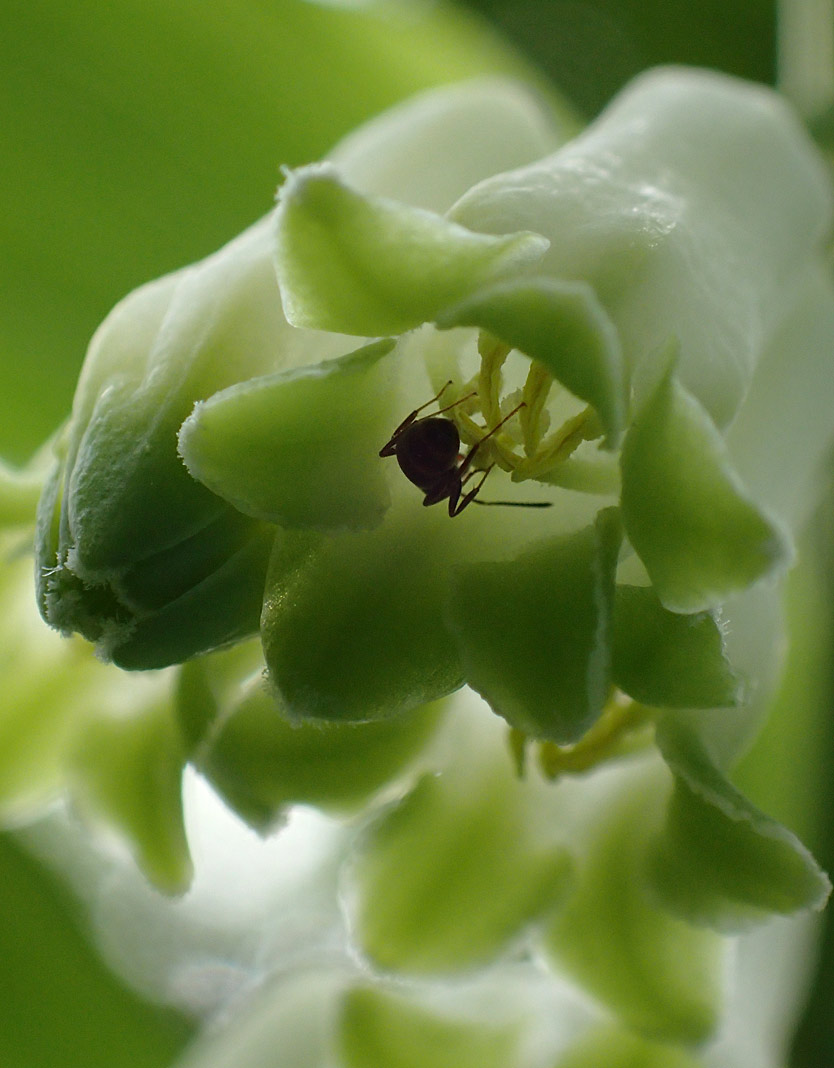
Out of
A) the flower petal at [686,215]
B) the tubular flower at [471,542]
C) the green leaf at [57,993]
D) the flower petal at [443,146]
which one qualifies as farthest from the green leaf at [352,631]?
the green leaf at [57,993]

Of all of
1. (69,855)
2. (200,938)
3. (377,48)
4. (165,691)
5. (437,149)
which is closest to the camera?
(165,691)

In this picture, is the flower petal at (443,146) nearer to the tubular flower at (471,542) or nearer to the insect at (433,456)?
the tubular flower at (471,542)

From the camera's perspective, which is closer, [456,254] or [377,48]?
[456,254]

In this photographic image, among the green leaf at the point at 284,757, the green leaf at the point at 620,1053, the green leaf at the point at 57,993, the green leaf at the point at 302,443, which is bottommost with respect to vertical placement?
the green leaf at the point at 57,993

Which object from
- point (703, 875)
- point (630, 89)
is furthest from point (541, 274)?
point (630, 89)

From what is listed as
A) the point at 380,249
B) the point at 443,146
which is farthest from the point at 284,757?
the point at 443,146

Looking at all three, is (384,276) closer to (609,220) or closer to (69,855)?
(609,220)
